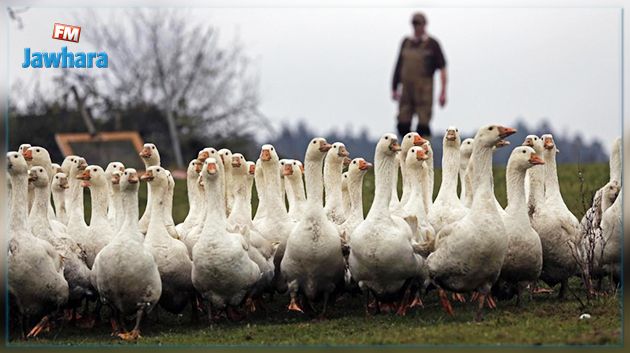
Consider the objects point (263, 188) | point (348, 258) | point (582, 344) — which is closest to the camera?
point (582, 344)

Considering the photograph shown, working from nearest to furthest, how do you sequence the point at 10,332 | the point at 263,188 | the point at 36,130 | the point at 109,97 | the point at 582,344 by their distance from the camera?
the point at 582,344 → the point at 10,332 → the point at 263,188 → the point at 36,130 → the point at 109,97

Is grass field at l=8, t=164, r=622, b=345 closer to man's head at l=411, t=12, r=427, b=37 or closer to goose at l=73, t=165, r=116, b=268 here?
goose at l=73, t=165, r=116, b=268

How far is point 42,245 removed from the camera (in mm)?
16547

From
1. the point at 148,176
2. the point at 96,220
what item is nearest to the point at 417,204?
the point at 148,176

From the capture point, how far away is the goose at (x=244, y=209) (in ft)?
60.7

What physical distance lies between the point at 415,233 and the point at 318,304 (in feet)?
6.39

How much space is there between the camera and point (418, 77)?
25031 millimetres

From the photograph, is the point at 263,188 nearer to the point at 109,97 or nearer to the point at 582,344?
the point at 582,344

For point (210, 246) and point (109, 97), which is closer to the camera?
point (210, 246)

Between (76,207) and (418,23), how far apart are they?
6.72 m

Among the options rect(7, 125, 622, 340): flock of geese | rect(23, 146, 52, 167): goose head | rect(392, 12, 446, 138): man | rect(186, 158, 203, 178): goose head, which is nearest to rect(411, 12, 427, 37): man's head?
rect(392, 12, 446, 138): man

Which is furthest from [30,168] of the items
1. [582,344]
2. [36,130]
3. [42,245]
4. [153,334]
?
[36,130]

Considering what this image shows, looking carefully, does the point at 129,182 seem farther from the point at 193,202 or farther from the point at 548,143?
the point at 548,143

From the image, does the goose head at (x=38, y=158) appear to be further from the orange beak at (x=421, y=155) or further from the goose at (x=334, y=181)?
the orange beak at (x=421, y=155)
